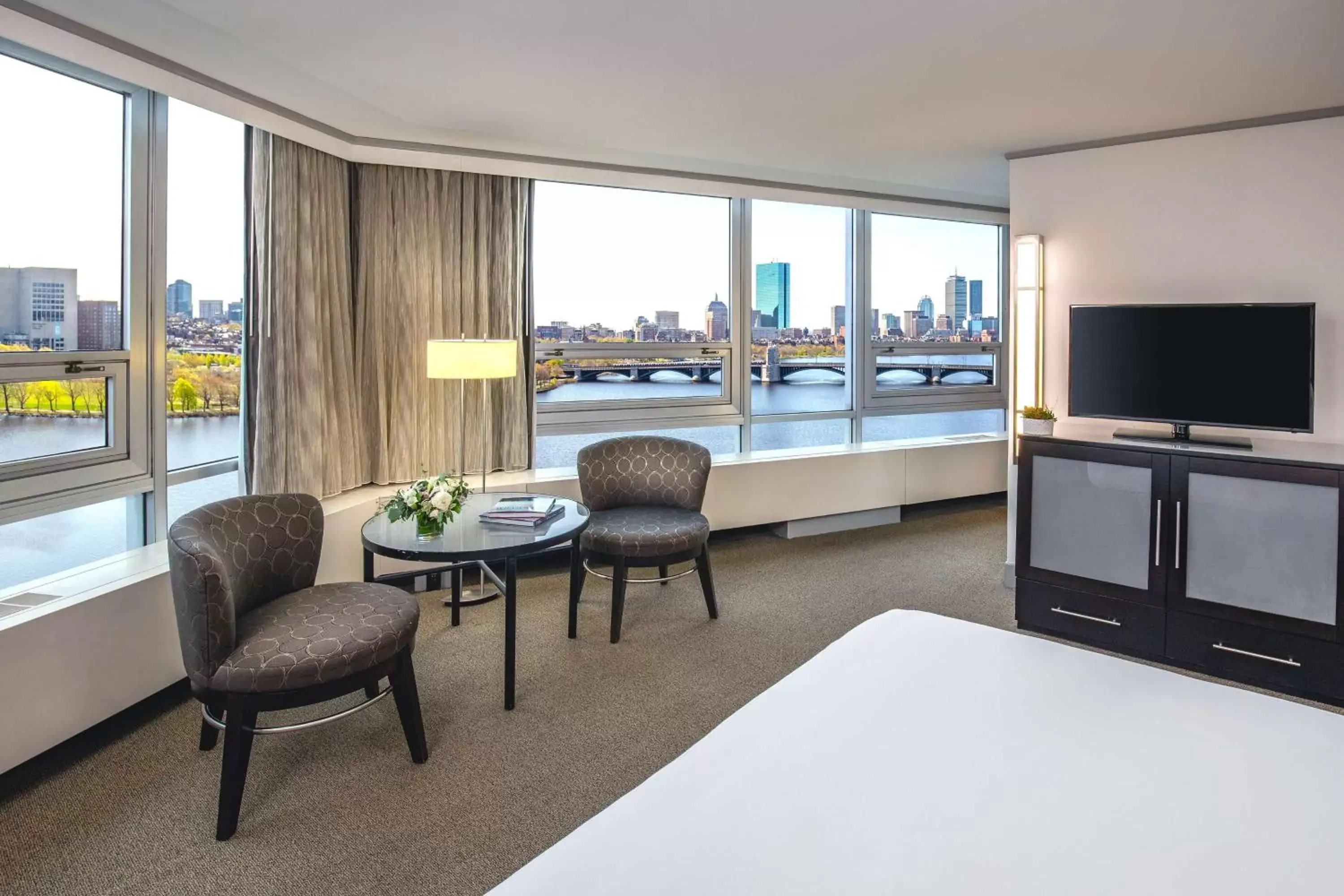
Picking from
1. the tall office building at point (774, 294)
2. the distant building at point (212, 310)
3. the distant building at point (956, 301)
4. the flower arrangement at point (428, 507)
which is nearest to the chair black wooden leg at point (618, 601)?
the flower arrangement at point (428, 507)

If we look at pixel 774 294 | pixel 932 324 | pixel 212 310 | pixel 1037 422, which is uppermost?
pixel 774 294

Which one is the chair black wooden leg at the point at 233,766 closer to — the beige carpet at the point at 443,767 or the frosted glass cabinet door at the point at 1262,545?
the beige carpet at the point at 443,767

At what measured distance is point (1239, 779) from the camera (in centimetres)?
138

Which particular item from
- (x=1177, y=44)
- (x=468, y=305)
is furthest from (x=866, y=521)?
(x=1177, y=44)

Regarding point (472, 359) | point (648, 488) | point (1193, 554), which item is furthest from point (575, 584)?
point (1193, 554)

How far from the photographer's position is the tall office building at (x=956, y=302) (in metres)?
6.26

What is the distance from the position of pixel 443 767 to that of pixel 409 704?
226 mm

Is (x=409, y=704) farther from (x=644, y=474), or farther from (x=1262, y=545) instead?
(x=1262, y=545)

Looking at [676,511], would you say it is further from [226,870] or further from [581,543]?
[226,870]

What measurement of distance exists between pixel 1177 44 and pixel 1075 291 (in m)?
1.47

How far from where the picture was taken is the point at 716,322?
544 cm

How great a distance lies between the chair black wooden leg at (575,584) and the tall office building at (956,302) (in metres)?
3.99

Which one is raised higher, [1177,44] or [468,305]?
[1177,44]

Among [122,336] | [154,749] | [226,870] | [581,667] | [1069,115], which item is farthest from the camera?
[1069,115]
